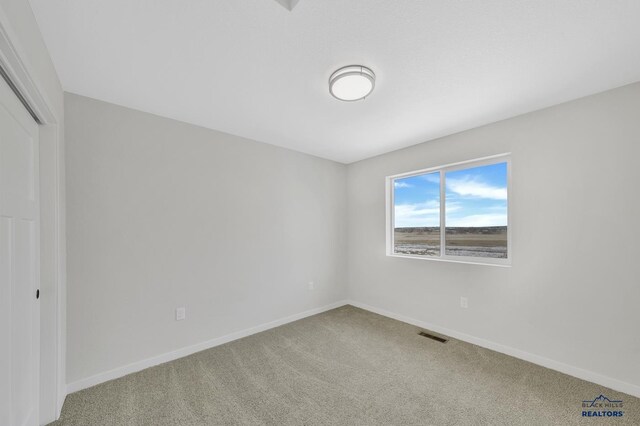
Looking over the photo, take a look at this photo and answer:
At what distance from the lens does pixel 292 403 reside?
188cm

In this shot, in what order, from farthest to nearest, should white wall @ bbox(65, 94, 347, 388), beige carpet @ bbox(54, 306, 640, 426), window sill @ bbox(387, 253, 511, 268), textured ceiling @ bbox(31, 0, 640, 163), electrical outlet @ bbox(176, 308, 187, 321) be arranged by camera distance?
window sill @ bbox(387, 253, 511, 268) → electrical outlet @ bbox(176, 308, 187, 321) → white wall @ bbox(65, 94, 347, 388) → beige carpet @ bbox(54, 306, 640, 426) → textured ceiling @ bbox(31, 0, 640, 163)

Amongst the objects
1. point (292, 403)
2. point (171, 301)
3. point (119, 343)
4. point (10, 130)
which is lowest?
point (292, 403)

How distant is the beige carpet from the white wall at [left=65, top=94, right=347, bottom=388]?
38cm

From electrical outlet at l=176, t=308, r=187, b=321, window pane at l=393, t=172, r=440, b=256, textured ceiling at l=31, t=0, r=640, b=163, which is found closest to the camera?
textured ceiling at l=31, t=0, r=640, b=163

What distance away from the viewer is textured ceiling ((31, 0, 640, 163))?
4.35 feet

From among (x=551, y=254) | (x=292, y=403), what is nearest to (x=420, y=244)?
(x=551, y=254)

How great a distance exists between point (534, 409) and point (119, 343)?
3.27 meters

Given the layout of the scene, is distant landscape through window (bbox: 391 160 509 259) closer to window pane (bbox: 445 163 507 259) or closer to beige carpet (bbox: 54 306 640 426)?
window pane (bbox: 445 163 507 259)

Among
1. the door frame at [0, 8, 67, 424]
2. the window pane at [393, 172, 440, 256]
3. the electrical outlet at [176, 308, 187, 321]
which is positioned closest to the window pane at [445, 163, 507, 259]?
the window pane at [393, 172, 440, 256]

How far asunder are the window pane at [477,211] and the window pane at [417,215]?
172 mm

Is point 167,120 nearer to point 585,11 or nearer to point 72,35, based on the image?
point 72,35

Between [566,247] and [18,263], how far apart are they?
12.7 feet
